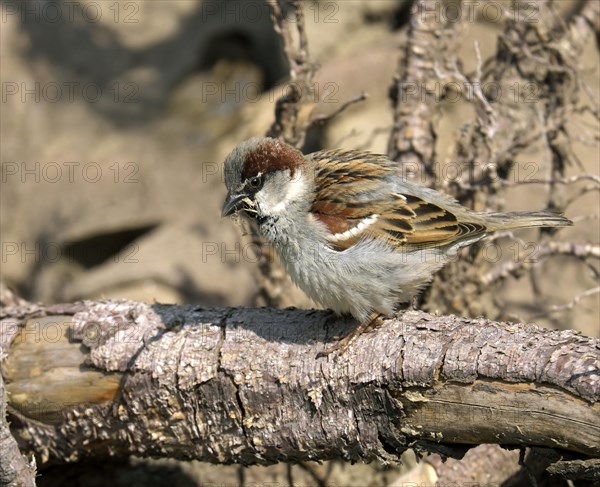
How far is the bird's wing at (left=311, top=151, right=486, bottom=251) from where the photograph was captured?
3.71 m

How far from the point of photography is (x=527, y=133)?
471 cm

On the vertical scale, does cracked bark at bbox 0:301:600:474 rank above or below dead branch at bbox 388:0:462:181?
below

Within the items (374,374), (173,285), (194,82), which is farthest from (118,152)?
(374,374)

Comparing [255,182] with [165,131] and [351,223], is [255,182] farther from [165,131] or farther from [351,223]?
[165,131]

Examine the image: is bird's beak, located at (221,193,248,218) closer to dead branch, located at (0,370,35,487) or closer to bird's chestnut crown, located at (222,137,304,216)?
bird's chestnut crown, located at (222,137,304,216)

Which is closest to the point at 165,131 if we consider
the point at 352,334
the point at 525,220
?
the point at 525,220

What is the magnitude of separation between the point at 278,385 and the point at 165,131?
537 cm

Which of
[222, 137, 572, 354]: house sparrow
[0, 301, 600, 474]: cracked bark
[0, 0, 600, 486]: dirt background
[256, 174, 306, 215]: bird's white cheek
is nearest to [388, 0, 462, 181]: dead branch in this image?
[222, 137, 572, 354]: house sparrow

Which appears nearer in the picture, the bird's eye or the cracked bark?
the cracked bark

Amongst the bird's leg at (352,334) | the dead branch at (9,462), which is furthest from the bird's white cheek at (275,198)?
the dead branch at (9,462)

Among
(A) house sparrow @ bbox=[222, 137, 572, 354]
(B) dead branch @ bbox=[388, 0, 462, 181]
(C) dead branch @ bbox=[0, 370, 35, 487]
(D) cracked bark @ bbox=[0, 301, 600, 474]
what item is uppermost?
(B) dead branch @ bbox=[388, 0, 462, 181]

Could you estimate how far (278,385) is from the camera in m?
3.48

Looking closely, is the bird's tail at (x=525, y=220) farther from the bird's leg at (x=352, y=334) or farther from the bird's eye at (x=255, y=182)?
the bird's eye at (x=255, y=182)

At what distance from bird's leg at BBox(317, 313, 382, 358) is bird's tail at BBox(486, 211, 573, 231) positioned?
796 mm
